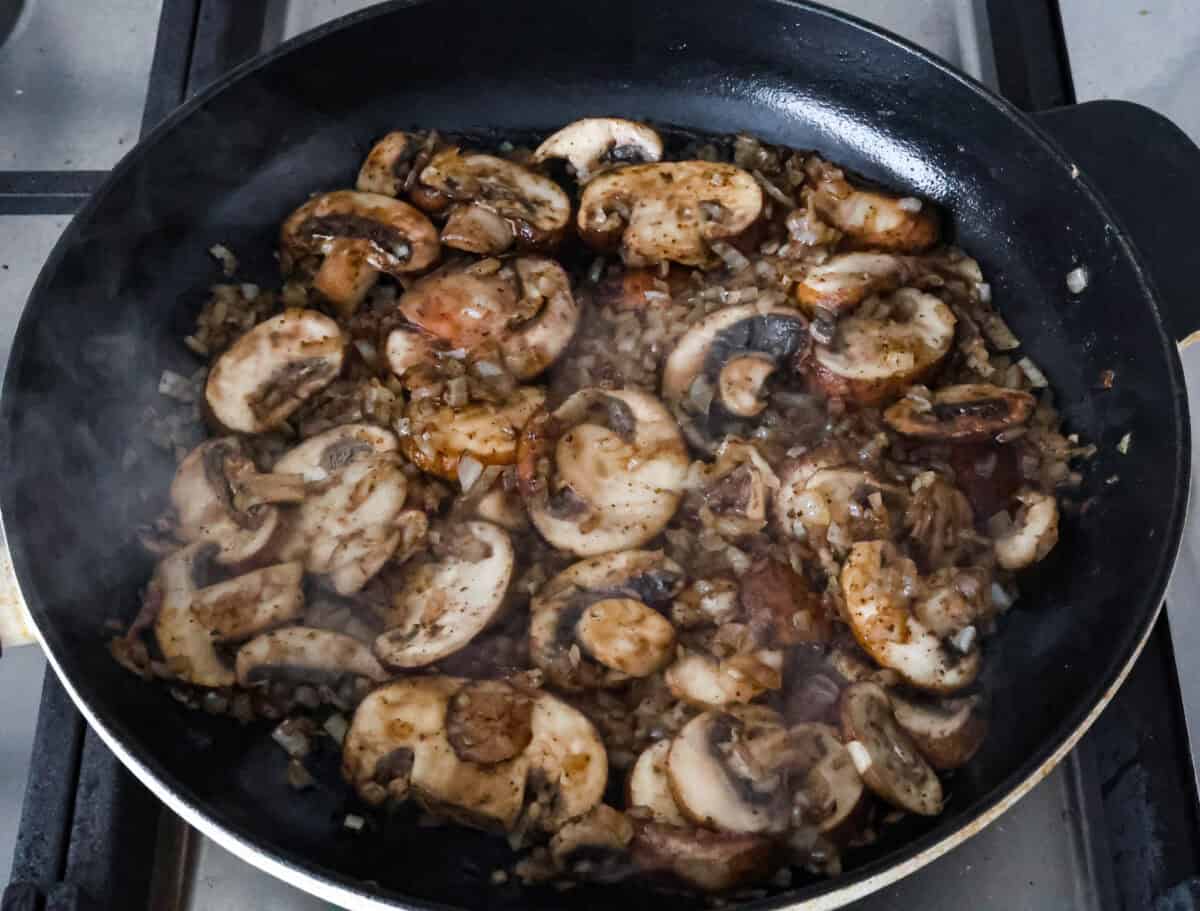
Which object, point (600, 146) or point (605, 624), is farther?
point (600, 146)

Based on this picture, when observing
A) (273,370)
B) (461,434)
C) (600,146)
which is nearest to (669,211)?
(600,146)

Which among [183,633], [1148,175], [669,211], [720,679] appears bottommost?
[183,633]

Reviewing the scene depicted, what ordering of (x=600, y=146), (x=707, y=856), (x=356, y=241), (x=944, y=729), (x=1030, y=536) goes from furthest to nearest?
1. (x=600, y=146)
2. (x=356, y=241)
3. (x=1030, y=536)
4. (x=944, y=729)
5. (x=707, y=856)

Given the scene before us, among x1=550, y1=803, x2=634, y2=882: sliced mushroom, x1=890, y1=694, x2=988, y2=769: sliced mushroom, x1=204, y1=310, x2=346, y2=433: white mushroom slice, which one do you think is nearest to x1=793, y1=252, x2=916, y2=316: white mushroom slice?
x1=890, y1=694, x2=988, y2=769: sliced mushroom

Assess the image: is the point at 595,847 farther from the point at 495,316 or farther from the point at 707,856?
the point at 495,316

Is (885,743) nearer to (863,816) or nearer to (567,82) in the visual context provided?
(863,816)

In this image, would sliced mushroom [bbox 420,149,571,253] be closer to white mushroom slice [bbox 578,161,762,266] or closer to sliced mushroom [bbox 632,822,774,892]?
white mushroom slice [bbox 578,161,762,266]

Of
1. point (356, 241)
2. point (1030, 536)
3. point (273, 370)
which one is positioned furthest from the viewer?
point (356, 241)

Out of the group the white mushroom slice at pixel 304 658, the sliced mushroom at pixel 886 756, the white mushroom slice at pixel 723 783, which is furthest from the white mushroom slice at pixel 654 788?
the white mushroom slice at pixel 304 658
